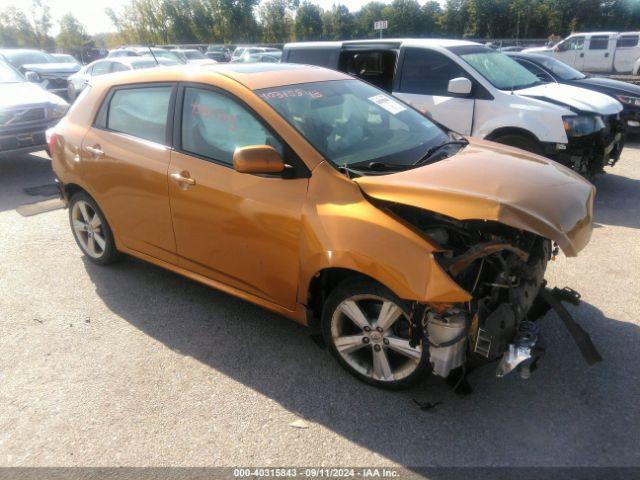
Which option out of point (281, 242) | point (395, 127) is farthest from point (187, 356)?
point (395, 127)

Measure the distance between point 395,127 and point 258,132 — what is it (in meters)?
1.03

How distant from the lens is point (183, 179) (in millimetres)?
3377

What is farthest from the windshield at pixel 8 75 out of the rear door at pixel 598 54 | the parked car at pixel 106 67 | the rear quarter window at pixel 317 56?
the rear door at pixel 598 54

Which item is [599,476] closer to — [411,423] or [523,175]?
[411,423]

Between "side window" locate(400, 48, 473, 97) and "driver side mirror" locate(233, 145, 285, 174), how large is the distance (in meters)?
4.38

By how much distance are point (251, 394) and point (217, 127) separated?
1.73 meters

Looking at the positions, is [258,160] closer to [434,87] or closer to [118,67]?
[434,87]

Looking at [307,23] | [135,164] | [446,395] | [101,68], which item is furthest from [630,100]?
[307,23]

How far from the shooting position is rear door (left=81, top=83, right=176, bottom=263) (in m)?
3.61

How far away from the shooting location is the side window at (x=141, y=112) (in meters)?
3.64

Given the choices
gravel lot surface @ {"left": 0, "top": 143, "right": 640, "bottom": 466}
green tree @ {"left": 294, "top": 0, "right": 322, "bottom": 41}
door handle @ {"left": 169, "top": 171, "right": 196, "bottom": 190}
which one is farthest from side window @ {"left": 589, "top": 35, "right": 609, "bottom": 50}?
green tree @ {"left": 294, "top": 0, "right": 322, "bottom": 41}

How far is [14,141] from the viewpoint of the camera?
757 centimetres

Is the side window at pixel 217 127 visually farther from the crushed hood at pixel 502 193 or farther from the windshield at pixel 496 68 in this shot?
the windshield at pixel 496 68

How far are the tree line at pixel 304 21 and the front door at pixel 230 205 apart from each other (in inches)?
1915
